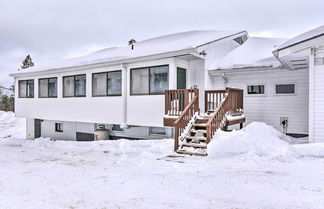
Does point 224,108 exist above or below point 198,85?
below

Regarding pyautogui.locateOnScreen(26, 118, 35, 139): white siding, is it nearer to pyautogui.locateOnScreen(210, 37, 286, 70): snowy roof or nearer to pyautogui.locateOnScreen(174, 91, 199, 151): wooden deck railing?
pyautogui.locateOnScreen(174, 91, 199, 151): wooden deck railing

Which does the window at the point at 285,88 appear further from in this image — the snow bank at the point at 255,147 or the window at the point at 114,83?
the window at the point at 114,83

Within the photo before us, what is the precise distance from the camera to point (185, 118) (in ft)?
28.5

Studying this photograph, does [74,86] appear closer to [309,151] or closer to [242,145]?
[242,145]

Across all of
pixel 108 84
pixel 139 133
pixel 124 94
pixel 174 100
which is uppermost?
pixel 108 84

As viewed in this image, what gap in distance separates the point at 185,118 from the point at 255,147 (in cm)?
264

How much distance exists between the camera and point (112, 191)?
15.4ft

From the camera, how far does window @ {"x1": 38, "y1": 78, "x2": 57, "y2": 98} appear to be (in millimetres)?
15330

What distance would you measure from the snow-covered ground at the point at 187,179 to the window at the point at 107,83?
4688 millimetres

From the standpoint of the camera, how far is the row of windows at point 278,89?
33.9ft

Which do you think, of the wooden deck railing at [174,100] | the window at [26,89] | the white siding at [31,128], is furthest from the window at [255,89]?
the white siding at [31,128]

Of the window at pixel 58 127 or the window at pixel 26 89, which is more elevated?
the window at pixel 26 89

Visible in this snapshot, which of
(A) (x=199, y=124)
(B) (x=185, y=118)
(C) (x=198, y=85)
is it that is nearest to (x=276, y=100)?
(C) (x=198, y=85)

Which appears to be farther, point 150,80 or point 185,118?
point 150,80
